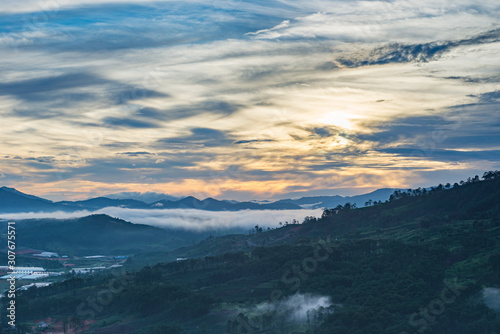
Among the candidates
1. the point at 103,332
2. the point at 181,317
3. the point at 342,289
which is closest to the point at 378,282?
the point at 342,289

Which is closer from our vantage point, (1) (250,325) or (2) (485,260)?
(1) (250,325)

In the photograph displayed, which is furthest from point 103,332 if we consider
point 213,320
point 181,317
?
point 213,320

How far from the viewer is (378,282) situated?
192375 millimetres

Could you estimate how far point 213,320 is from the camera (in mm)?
189750

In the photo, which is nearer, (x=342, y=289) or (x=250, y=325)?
(x=250, y=325)

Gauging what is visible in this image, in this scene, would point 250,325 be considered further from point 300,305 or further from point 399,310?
point 399,310

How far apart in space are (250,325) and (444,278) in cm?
7371

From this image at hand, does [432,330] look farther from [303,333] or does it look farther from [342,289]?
[342,289]

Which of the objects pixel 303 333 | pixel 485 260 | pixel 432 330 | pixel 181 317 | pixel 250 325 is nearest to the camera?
pixel 432 330

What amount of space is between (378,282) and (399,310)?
94.3 ft

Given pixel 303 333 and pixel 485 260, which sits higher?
pixel 485 260

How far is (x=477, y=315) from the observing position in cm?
14950

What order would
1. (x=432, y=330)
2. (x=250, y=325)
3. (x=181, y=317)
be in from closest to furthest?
(x=432, y=330)
(x=250, y=325)
(x=181, y=317)

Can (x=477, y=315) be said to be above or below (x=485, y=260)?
below
